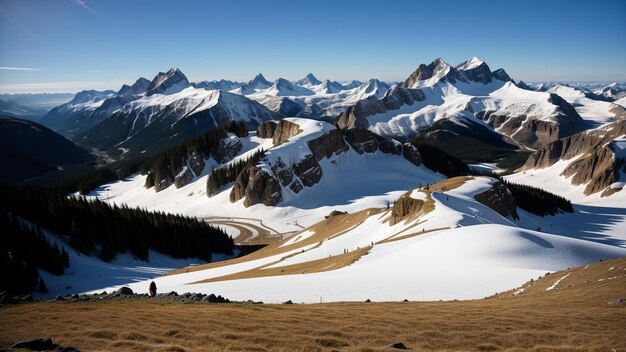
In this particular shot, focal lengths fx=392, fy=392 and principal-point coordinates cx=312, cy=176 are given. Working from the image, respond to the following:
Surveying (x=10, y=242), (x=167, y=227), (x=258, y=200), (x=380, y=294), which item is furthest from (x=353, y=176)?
(x=380, y=294)

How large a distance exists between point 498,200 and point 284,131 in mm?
106974

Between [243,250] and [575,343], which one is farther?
[243,250]

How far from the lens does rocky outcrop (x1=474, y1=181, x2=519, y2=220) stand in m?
102

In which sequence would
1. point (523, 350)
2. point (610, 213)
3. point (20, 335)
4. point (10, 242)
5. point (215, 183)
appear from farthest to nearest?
1. point (215, 183)
2. point (610, 213)
3. point (10, 242)
4. point (20, 335)
5. point (523, 350)

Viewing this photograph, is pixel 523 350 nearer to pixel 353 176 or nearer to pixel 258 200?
pixel 258 200

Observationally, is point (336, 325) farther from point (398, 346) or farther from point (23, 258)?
point (23, 258)

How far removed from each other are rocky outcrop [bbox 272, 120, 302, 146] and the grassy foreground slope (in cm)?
16012

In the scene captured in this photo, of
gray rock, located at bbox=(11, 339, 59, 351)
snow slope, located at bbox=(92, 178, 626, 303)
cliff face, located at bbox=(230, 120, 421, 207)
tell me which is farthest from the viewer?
cliff face, located at bbox=(230, 120, 421, 207)

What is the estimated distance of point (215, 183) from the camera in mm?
163250

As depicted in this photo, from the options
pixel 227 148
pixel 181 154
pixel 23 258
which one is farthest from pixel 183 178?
pixel 23 258

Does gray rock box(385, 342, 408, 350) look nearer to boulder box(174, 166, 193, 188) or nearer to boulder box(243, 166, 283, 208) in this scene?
boulder box(243, 166, 283, 208)

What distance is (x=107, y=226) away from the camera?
80625 millimetres

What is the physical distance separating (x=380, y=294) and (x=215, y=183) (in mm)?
140384

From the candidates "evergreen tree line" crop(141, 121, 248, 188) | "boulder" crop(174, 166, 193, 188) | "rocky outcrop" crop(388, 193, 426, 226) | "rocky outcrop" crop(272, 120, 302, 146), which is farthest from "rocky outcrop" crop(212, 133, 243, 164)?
"rocky outcrop" crop(388, 193, 426, 226)
